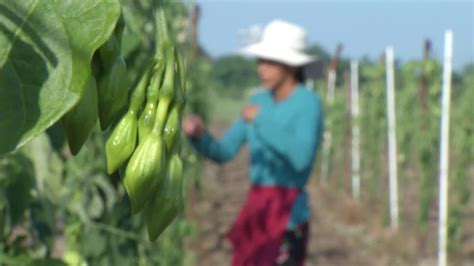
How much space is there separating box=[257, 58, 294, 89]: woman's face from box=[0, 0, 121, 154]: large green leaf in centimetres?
307

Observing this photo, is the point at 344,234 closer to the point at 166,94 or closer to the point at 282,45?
the point at 282,45

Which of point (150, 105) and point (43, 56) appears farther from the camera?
point (150, 105)

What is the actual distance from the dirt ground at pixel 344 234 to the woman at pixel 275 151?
11.9ft

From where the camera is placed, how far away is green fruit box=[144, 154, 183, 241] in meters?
0.76

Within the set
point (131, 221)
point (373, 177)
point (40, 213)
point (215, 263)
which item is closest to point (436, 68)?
point (373, 177)

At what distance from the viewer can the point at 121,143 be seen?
770 millimetres

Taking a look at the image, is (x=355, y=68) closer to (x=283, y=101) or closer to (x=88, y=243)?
(x=283, y=101)

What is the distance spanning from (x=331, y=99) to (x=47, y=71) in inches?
468

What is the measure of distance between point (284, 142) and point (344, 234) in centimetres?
545

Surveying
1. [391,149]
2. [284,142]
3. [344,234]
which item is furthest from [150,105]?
[391,149]

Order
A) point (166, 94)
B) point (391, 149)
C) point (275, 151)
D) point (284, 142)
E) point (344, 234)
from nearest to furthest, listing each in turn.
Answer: point (166, 94), point (284, 142), point (275, 151), point (344, 234), point (391, 149)

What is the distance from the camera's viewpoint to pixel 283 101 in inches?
145

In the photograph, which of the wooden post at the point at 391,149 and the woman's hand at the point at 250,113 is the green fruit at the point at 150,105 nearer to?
the woman's hand at the point at 250,113

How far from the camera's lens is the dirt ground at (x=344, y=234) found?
760 centimetres
